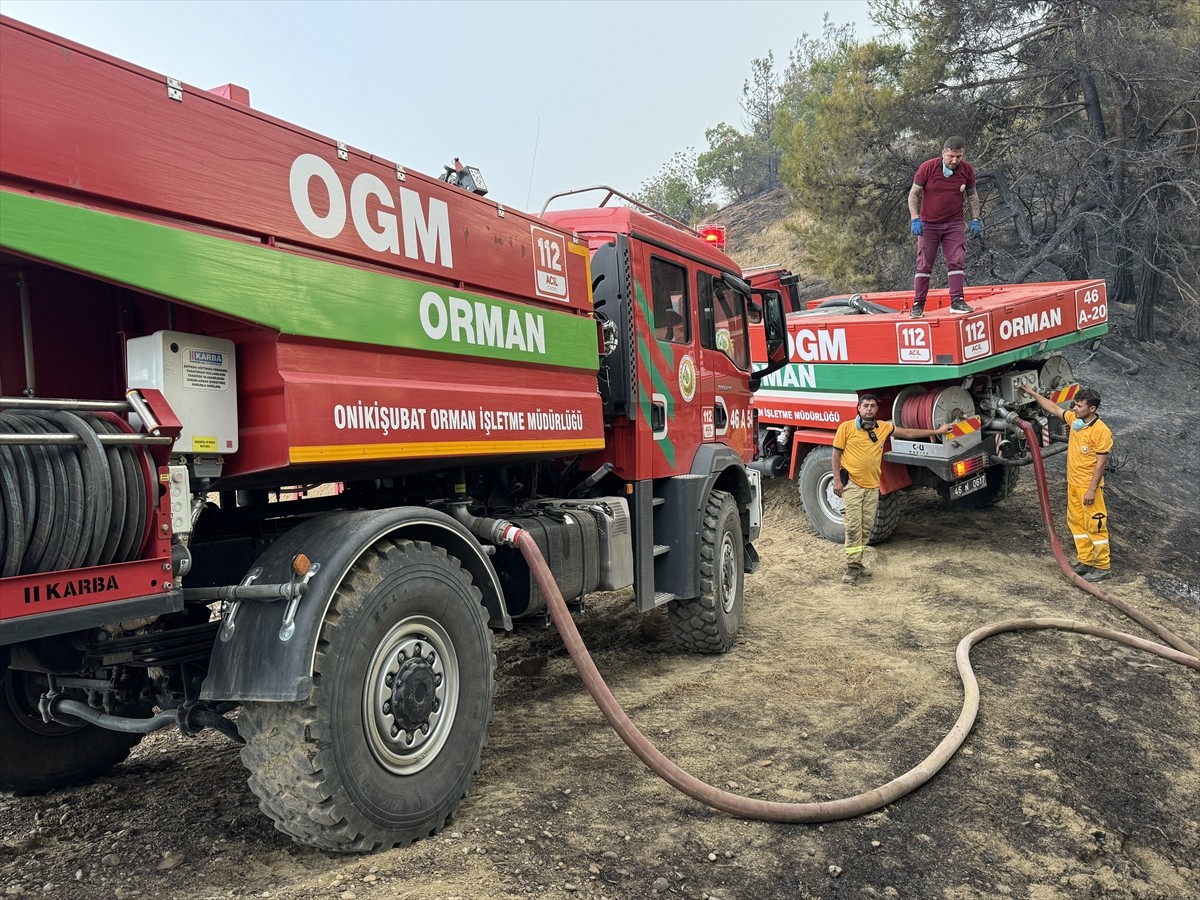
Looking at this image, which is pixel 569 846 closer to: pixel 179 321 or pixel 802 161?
pixel 179 321

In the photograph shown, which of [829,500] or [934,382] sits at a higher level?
[934,382]

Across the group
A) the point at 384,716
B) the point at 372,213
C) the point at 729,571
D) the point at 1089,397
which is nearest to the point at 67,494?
the point at 384,716

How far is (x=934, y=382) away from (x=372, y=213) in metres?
6.45

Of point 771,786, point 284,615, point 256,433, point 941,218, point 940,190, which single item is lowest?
point 771,786

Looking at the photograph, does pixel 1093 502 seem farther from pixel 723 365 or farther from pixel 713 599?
pixel 713 599

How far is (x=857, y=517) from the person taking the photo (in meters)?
8.12

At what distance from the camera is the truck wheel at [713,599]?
5.90 m

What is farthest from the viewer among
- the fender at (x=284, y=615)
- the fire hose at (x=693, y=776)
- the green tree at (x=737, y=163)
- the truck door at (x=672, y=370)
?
the green tree at (x=737, y=163)

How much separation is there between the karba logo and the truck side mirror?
12.6ft

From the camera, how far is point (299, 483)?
3.45 meters

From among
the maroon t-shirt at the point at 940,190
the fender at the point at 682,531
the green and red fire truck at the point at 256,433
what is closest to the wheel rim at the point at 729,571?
the fender at the point at 682,531

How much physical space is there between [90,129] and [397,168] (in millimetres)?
1259

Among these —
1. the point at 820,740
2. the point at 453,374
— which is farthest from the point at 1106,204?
the point at 453,374

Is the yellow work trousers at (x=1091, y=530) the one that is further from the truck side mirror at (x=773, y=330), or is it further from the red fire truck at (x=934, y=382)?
the truck side mirror at (x=773, y=330)
